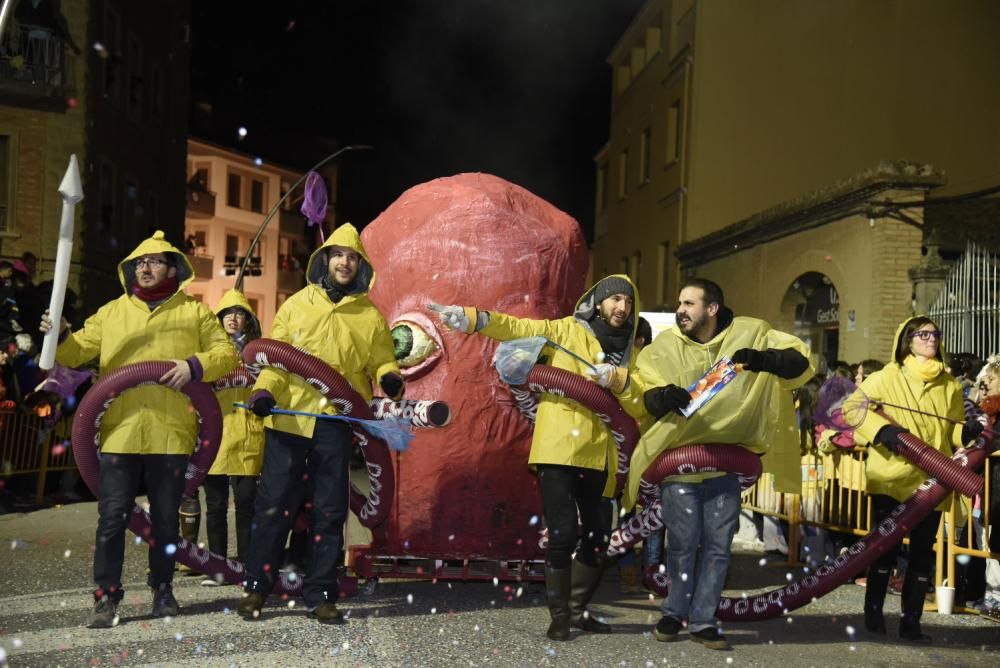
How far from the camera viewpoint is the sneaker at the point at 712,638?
18.7 ft

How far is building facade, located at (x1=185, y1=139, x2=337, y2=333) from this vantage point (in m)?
48.3

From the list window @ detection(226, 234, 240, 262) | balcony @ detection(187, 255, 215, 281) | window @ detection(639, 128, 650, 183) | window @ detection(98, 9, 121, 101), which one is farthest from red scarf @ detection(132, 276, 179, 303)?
window @ detection(226, 234, 240, 262)

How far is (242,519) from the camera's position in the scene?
7.19 meters

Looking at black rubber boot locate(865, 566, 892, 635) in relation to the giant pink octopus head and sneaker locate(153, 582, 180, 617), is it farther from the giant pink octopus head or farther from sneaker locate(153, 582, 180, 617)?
sneaker locate(153, 582, 180, 617)

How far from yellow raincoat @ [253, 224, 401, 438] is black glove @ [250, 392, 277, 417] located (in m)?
0.16

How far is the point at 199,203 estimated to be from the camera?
48062 millimetres

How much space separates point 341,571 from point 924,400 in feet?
11.5

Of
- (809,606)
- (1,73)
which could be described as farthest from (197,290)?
(809,606)

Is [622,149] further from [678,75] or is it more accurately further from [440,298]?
[440,298]

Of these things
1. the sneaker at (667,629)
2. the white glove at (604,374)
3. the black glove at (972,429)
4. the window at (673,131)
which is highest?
the window at (673,131)

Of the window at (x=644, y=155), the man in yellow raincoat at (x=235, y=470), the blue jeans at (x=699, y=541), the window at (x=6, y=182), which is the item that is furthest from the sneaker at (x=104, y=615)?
the window at (x=644, y=155)

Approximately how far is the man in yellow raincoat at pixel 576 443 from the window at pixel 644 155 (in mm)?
22842

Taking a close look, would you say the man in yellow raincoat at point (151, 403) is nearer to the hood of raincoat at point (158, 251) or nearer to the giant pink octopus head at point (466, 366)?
the hood of raincoat at point (158, 251)

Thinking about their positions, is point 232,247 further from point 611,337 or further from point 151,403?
point 611,337
